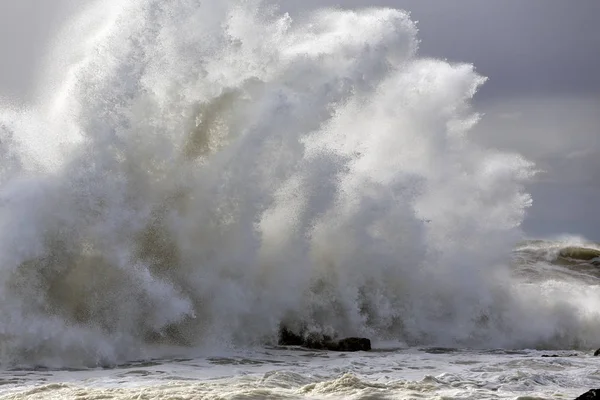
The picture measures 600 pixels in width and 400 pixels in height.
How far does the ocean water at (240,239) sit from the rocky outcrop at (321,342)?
1.14 feet

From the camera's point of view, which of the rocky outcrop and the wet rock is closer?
the rocky outcrop

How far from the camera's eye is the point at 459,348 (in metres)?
13.9

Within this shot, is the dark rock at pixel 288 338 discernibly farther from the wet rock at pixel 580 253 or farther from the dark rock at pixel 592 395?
the wet rock at pixel 580 253

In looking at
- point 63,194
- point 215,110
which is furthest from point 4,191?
point 215,110

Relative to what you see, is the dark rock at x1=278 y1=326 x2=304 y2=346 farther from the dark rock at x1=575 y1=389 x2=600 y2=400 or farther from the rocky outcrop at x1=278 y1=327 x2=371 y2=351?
the dark rock at x1=575 y1=389 x2=600 y2=400

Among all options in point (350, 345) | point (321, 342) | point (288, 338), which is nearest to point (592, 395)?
point (350, 345)

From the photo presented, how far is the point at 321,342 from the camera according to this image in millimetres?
12844

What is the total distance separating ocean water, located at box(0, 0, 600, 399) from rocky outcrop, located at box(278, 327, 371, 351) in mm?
348

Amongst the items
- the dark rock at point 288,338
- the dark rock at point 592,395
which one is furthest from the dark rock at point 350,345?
the dark rock at point 592,395

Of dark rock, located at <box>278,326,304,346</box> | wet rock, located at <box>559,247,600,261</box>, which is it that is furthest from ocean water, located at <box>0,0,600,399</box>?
wet rock, located at <box>559,247,600,261</box>

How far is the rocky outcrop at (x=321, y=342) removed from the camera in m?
12.5

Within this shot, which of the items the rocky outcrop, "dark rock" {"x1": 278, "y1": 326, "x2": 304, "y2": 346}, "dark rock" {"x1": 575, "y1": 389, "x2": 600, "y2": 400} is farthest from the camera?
"dark rock" {"x1": 278, "y1": 326, "x2": 304, "y2": 346}

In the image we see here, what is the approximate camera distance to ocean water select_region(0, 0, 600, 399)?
10.4 metres

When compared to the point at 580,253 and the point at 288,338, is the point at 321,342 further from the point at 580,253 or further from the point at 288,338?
the point at 580,253
